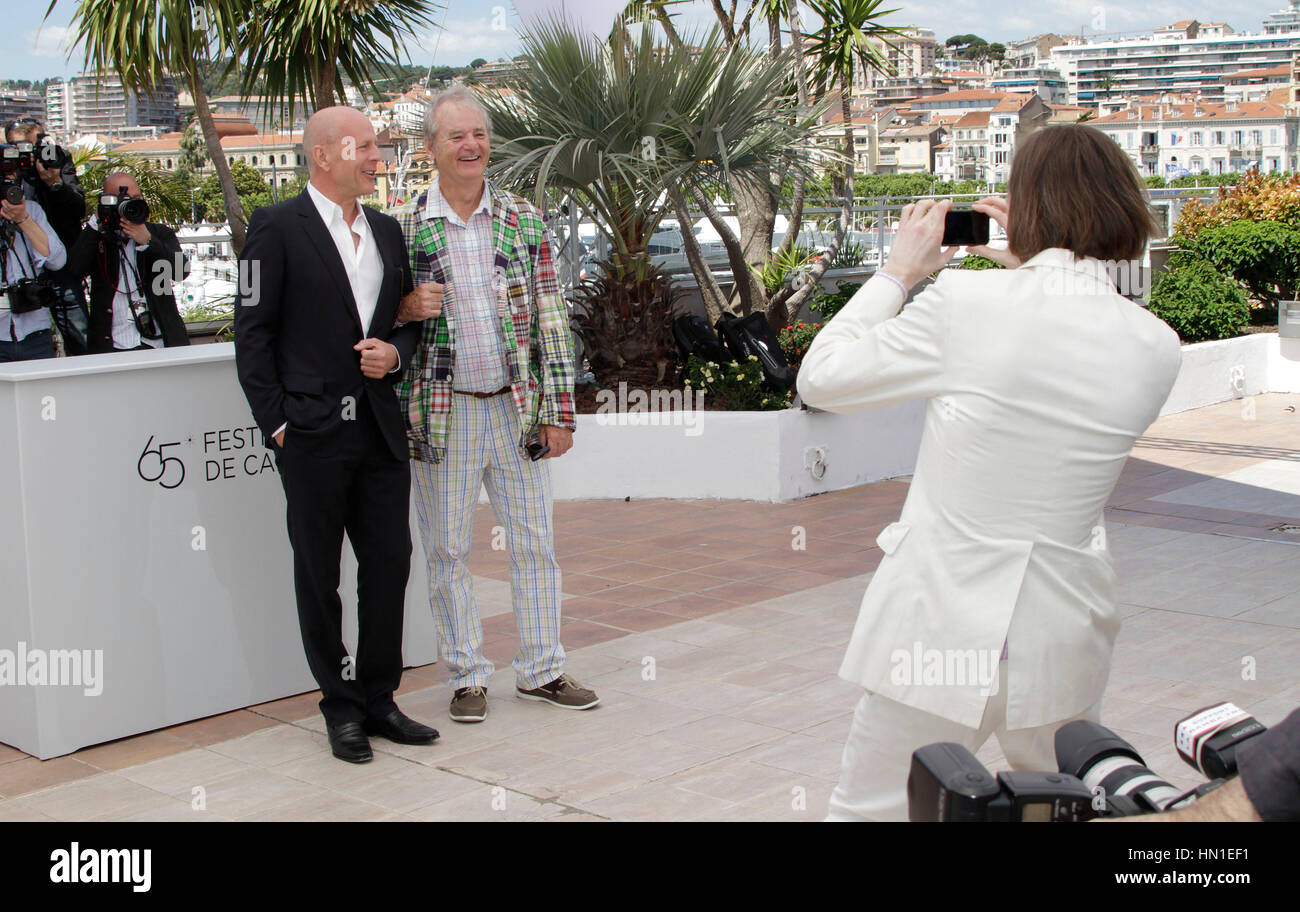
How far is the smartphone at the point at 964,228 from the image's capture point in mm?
2506

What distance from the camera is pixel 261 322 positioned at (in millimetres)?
3916

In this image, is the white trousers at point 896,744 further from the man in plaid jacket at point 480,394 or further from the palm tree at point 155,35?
the palm tree at point 155,35

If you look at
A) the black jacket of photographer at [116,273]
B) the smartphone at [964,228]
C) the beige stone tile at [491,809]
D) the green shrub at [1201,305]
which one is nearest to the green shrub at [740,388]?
the black jacket of photographer at [116,273]

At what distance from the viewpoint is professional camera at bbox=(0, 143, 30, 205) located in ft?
19.7

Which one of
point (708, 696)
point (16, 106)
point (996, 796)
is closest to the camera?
point (996, 796)

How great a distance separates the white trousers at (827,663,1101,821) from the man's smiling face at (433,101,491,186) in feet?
8.27

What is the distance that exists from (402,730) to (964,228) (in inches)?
99.6

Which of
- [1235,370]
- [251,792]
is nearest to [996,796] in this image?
[251,792]

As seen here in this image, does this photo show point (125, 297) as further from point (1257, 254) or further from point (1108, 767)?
point (1257, 254)

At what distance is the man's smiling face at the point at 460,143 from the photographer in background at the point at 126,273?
287 cm

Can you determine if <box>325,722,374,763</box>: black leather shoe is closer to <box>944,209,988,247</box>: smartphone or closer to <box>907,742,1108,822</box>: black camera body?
<box>944,209,988,247</box>: smartphone

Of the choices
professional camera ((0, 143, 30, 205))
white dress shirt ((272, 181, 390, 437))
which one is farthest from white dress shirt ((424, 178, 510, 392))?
professional camera ((0, 143, 30, 205))
